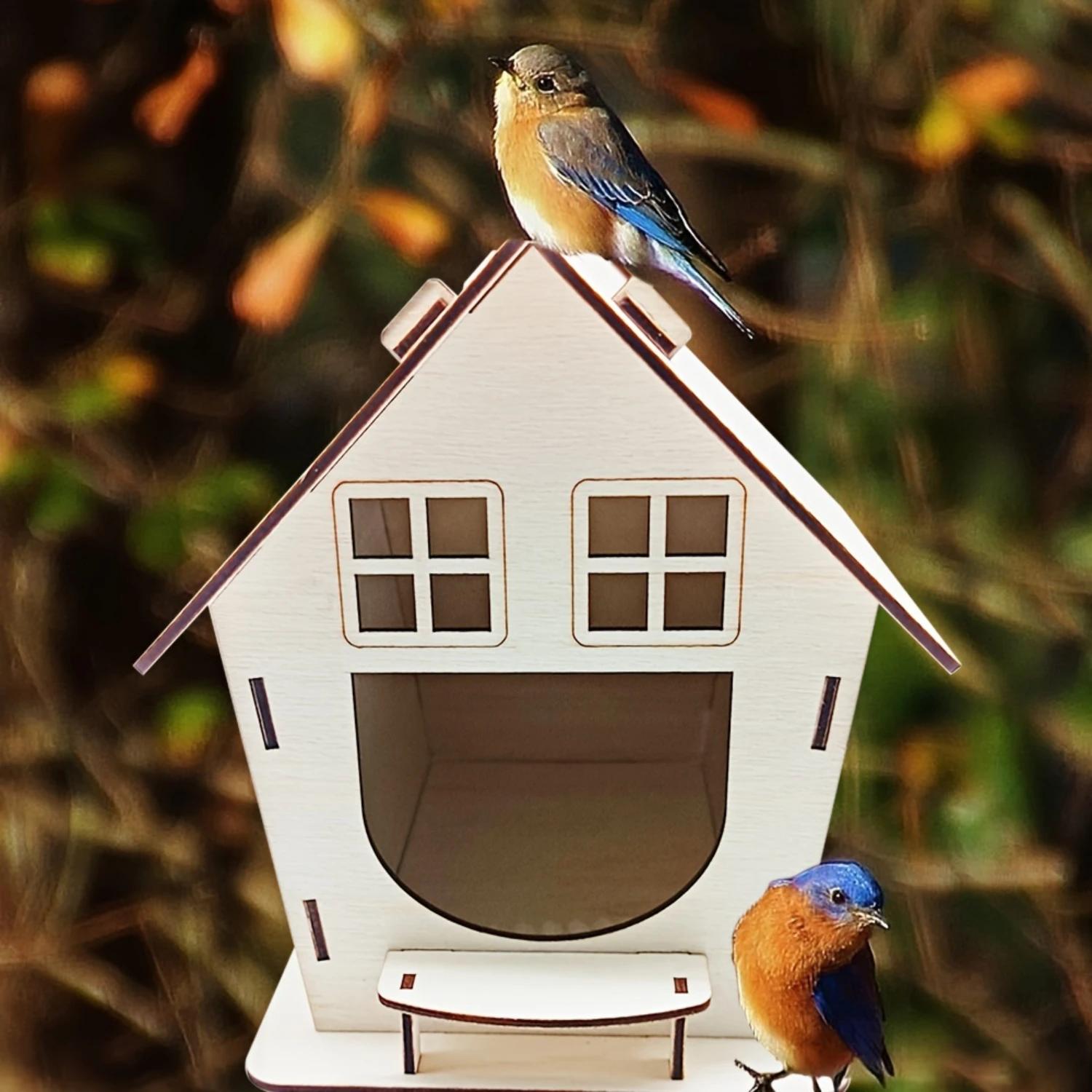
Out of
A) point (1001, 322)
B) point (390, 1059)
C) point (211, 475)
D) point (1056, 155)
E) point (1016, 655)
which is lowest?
point (390, 1059)

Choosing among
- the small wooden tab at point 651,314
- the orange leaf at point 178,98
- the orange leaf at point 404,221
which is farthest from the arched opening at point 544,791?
the orange leaf at point 178,98

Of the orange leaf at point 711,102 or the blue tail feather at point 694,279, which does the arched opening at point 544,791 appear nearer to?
the blue tail feather at point 694,279

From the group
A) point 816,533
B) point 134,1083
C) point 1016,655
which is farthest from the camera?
point 134,1083

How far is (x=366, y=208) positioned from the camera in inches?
30.6

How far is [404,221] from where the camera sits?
0.78 metres

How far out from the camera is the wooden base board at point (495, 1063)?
62 centimetres

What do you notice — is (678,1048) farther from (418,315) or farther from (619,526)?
(418,315)

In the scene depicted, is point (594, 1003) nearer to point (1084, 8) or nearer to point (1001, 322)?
point (1001, 322)

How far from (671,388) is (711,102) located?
33 cm

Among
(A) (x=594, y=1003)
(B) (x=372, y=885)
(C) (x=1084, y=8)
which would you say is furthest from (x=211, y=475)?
(C) (x=1084, y=8)

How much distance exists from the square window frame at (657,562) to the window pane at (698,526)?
0.19 feet

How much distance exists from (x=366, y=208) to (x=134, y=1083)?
0.80m

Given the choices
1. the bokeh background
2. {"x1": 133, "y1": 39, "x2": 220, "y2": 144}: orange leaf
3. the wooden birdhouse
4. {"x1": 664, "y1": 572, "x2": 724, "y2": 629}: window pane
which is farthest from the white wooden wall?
{"x1": 133, "y1": 39, "x2": 220, "y2": 144}: orange leaf

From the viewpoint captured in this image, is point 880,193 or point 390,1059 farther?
point 880,193
